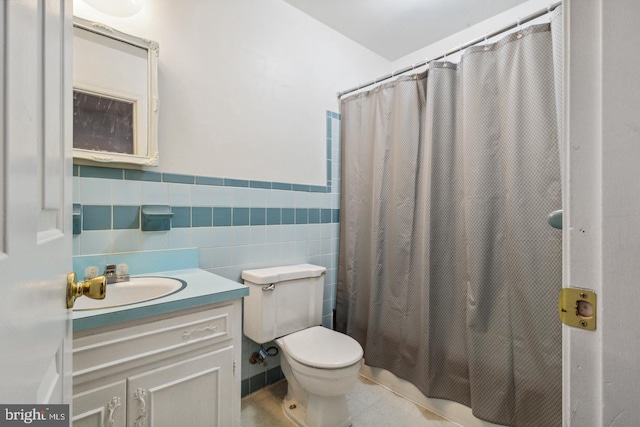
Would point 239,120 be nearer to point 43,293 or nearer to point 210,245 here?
point 210,245

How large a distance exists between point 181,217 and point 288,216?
2.16ft

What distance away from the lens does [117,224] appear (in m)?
1.29

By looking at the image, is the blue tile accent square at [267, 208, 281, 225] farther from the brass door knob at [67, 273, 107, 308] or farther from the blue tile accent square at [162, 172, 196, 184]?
the brass door knob at [67, 273, 107, 308]

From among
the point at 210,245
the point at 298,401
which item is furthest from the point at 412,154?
the point at 298,401

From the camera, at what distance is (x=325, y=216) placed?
2.13 metres

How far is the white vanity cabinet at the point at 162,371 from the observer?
2.83 ft

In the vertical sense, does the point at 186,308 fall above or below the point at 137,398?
above

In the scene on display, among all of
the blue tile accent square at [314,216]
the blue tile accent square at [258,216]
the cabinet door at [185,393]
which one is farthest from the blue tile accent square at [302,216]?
the cabinet door at [185,393]

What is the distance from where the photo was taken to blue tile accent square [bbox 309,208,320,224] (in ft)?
6.64

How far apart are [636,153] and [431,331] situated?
1.42m

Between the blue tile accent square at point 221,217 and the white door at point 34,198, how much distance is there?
1.01 metres

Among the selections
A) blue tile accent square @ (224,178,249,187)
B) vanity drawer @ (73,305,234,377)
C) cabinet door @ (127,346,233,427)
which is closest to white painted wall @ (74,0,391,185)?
blue tile accent square @ (224,178,249,187)

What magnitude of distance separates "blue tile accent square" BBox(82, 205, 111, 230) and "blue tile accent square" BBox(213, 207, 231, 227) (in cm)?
47

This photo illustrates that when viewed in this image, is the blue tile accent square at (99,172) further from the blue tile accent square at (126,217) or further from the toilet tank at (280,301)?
the toilet tank at (280,301)
